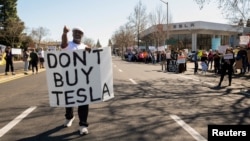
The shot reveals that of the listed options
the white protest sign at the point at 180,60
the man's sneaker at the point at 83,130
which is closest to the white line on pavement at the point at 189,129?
the man's sneaker at the point at 83,130

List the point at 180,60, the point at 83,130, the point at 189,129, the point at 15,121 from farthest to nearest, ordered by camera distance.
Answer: the point at 180,60
the point at 15,121
the point at 189,129
the point at 83,130

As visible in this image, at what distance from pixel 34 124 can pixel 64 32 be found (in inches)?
92.4

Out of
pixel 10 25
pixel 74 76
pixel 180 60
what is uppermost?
pixel 10 25

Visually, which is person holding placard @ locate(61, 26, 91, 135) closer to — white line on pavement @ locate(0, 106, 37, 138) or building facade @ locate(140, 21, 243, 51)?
white line on pavement @ locate(0, 106, 37, 138)

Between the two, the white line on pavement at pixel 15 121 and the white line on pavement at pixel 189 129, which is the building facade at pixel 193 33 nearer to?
the white line on pavement at pixel 15 121

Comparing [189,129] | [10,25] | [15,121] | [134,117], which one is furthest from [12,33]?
[189,129]

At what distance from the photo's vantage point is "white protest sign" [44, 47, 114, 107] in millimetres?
6941

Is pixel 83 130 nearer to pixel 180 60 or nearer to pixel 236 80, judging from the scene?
pixel 236 80

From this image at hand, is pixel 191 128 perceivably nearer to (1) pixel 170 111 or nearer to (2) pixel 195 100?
(1) pixel 170 111

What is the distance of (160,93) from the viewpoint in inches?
528

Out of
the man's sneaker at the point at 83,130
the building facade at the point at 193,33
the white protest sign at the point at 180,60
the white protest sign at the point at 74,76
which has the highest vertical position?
the building facade at the point at 193,33

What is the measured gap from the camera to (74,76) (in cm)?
700

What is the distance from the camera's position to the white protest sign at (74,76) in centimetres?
694

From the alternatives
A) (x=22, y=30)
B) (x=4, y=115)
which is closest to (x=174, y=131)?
(x=4, y=115)
